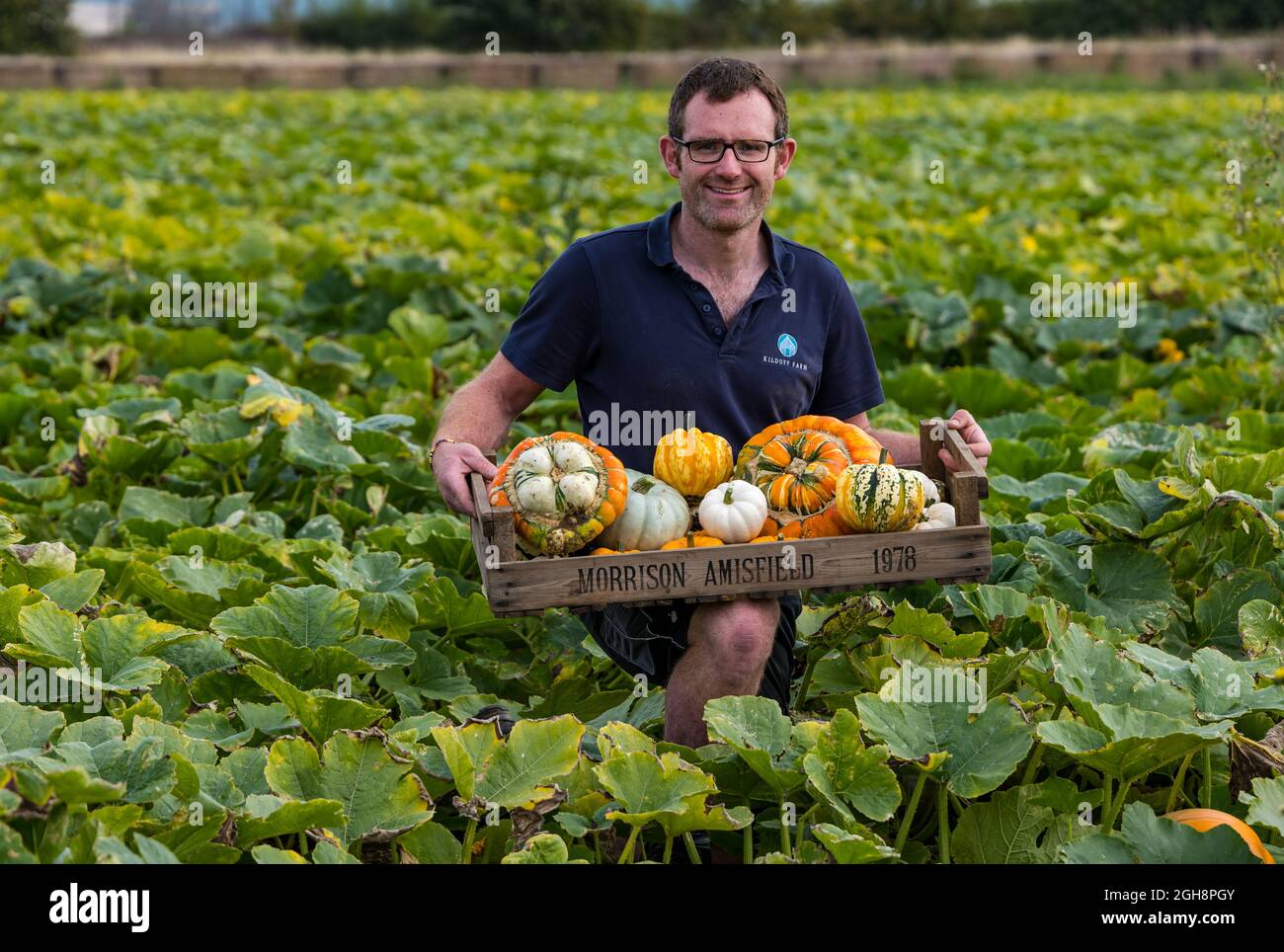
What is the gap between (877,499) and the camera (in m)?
2.75

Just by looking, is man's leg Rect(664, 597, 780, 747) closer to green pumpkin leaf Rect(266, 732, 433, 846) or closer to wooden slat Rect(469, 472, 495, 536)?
wooden slat Rect(469, 472, 495, 536)

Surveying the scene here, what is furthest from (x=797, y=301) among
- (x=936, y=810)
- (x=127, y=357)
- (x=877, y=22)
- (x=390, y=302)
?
(x=877, y=22)

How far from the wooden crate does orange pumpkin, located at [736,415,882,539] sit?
14 cm

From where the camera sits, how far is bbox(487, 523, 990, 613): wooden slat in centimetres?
265

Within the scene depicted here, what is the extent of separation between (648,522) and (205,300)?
497 centimetres

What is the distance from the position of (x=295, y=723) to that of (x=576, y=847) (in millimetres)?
681

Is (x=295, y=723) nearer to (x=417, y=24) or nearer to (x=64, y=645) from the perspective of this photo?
(x=64, y=645)

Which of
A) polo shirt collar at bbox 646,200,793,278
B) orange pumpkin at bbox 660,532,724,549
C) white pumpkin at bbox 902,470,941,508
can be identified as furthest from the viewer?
polo shirt collar at bbox 646,200,793,278

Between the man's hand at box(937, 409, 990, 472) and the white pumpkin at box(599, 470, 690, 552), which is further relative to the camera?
the man's hand at box(937, 409, 990, 472)

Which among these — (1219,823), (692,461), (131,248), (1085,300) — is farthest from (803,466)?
(131,248)

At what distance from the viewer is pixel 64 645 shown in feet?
9.71

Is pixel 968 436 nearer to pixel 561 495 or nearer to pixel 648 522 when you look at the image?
pixel 648 522

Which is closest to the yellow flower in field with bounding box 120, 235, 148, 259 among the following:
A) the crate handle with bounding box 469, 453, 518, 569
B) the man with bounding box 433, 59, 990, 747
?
the man with bounding box 433, 59, 990, 747

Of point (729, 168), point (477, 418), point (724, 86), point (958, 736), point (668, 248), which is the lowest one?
point (958, 736)
